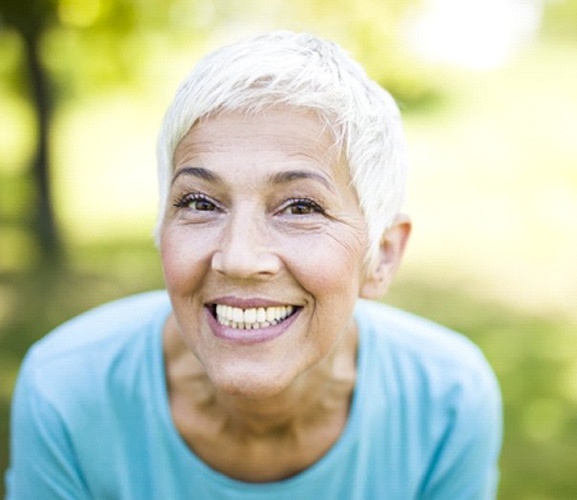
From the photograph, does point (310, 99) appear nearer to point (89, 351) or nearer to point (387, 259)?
point (387, 259)

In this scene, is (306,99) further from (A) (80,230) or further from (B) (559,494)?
(A) (80,230)

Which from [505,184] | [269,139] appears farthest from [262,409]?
[505,184]

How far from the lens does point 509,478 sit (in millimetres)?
4227

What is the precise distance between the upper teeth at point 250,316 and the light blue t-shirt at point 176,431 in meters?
0.44

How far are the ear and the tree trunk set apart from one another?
17.0 ft

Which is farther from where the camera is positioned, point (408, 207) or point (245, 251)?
point (408, 207)

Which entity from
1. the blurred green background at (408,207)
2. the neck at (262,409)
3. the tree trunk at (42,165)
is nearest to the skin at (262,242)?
the neck at (262,409)

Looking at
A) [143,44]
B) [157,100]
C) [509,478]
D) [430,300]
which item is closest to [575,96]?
[157,100]

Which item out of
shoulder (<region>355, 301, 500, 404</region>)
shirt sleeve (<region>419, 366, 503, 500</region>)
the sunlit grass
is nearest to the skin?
shoulder (<region>355, 301, 500, 404</region>)

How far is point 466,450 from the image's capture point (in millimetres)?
2230

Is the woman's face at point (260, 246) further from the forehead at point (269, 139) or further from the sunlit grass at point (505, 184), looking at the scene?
the sunlit grass at point (505, 184)

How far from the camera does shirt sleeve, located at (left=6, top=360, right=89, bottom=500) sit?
2.08 meters

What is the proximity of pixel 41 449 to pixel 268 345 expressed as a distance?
0.74 meters

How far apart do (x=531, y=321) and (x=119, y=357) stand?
15.1 ft
